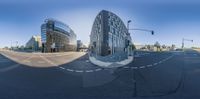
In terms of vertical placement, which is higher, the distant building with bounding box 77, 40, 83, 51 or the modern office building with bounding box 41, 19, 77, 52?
the modern office building with bounding box 41, 19, 77, 52

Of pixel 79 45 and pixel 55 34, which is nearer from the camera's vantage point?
pixel 55 34

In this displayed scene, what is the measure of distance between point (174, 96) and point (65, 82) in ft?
23.7

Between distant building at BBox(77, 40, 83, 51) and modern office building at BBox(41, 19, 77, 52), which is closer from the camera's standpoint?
modern office building at BBox(41, 19, 77, 52)

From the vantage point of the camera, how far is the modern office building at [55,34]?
23672 millimetres

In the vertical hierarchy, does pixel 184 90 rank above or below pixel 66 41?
below

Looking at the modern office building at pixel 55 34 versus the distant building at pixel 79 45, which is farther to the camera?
the distant building at pixel 79 45

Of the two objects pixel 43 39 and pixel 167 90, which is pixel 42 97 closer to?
pixel 167 90

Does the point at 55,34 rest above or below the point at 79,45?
above

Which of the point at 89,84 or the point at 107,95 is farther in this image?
the point at 89,84

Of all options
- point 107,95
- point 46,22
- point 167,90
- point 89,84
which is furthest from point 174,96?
point 46,22

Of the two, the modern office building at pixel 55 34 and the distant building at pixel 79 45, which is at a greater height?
the modern office building at pixel 55 34

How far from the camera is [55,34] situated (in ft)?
79.2

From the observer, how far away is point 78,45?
26547 millimetres

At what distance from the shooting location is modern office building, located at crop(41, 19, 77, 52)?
23.7m
